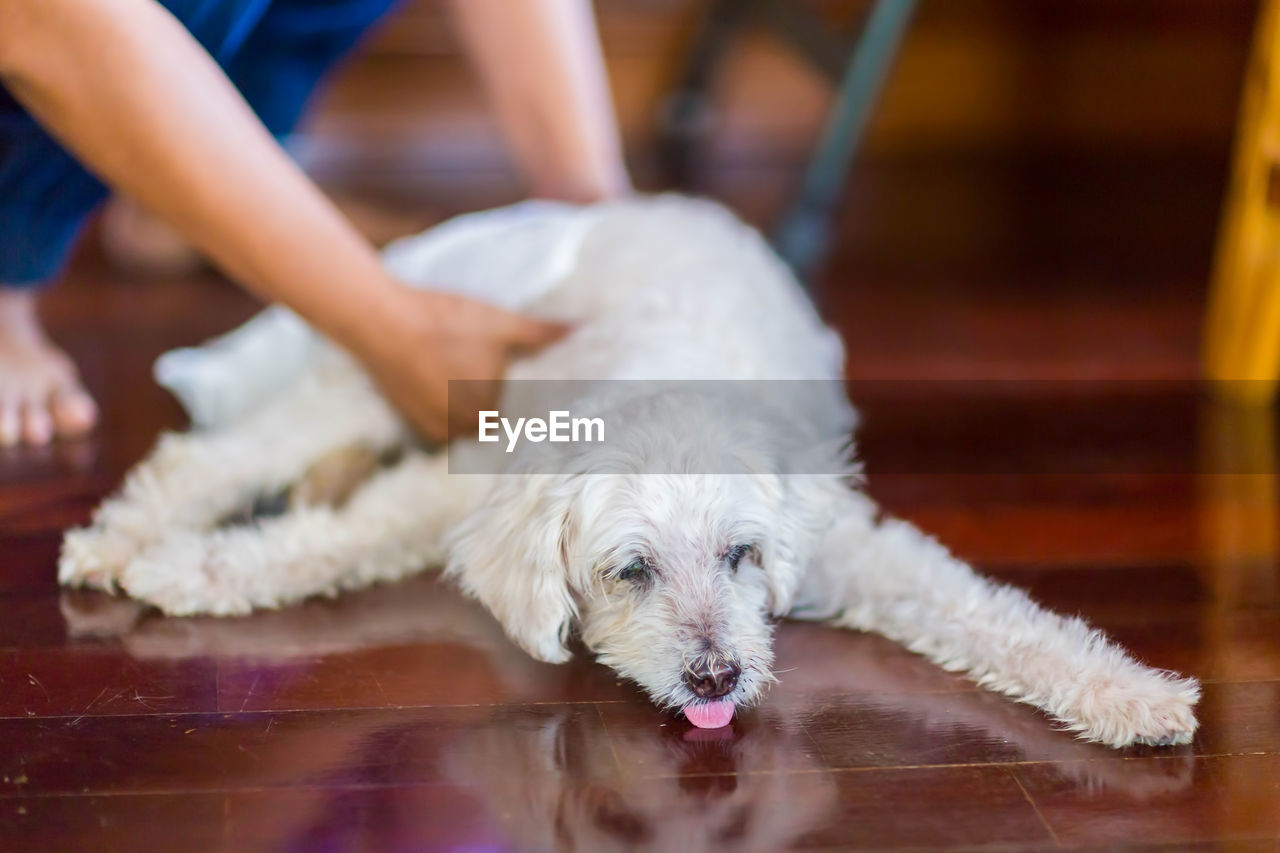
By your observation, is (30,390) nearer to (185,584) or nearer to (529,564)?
(185,584)

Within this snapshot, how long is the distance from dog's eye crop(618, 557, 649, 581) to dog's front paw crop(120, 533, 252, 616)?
444 millimetres

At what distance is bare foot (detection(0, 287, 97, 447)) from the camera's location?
Result: 1.88 meters

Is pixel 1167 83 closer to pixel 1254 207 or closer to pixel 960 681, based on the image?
pixel 1254 207

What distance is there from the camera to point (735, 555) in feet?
4.21

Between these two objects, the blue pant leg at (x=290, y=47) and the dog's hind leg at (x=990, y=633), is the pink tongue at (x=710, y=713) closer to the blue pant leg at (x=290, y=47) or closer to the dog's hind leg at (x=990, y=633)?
the dog's hind leg at (x=990, y=633)

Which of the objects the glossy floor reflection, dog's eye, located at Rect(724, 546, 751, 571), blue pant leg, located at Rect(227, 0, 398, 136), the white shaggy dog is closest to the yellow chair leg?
the glossy floor reflection

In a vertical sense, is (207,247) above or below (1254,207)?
below

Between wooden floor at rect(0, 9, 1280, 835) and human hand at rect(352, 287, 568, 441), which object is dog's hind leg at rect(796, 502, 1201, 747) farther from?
human hand at rect(352, 287, 568, 441)

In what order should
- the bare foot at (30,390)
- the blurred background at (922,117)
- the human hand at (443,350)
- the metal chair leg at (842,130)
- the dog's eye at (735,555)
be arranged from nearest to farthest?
the dog's eye at (735,555), the human hand at (443,350), the bare foot at (30,390), the metal chair leg at (842,130), the blurred background at (922,117)

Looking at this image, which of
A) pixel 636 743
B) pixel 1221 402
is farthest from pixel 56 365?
pixel 1221 402

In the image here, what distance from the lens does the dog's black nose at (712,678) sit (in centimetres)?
118

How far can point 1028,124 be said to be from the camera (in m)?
4.14

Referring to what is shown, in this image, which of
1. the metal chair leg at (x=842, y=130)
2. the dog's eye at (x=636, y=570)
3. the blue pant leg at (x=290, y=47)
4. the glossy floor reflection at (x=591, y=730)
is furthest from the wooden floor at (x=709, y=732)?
the metal chair leg at (x=842, y=130)

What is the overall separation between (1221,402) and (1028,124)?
7.43 ft
